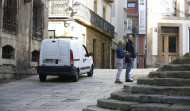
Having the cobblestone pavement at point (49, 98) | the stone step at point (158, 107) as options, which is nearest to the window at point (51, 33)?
the cobblestone pavement at point (49, 98)

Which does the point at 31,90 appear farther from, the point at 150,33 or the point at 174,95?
the point at 150,33

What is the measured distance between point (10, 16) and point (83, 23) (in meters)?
11.9

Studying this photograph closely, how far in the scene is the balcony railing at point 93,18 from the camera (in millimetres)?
25348

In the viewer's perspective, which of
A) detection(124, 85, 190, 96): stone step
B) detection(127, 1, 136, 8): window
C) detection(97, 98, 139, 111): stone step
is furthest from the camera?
detection(127, 1, 136, 8): window

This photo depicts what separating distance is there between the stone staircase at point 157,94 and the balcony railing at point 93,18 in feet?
55.6

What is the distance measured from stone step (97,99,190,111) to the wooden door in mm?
23427

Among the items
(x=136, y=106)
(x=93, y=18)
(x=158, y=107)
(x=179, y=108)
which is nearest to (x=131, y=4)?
(x=93, y=18)

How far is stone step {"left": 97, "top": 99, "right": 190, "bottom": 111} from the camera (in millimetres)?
6457

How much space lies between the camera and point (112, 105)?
290 inches

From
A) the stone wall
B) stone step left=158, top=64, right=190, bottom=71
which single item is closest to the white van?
stone step left=158, top=64, right=190, bottom=71

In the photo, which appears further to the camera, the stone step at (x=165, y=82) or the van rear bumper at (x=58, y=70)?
the van rear bumper at (x=58, y=70)

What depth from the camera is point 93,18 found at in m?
28.2

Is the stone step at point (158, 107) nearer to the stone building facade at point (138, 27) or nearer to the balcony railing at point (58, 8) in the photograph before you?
the balcony railing at point (58, 8)

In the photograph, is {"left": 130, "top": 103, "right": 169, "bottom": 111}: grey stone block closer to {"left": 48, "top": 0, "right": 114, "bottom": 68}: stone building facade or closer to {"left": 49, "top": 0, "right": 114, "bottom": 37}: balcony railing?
{"left": 48, "top": 0, "right": 114, "bottom": 68}: stone building facade
